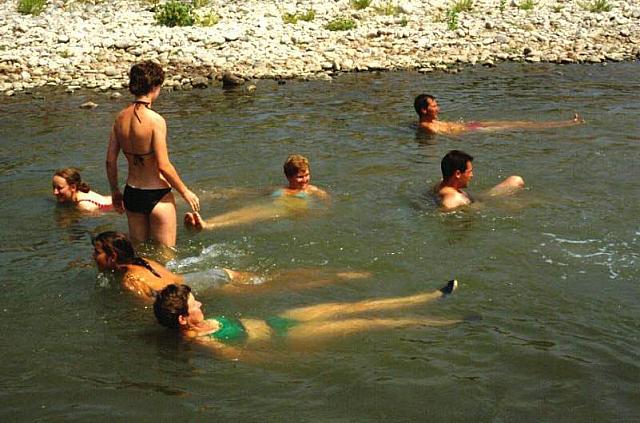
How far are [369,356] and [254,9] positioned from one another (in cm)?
1836

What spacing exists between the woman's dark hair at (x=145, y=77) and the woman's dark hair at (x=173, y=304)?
2101mm

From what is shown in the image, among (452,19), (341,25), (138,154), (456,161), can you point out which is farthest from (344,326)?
(452,19)

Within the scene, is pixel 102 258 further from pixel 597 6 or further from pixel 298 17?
pixel 597 6

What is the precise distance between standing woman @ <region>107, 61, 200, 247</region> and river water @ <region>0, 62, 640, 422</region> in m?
0.58

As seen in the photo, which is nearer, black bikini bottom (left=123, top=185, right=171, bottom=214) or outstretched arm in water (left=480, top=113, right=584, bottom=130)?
black bikini bottom (left=123, top=185, right=171, bottom=214)

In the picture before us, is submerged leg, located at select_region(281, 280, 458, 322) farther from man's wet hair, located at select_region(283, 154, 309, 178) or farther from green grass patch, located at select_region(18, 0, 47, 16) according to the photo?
green grass patch, located at select_region(18, 0, 47, 16)

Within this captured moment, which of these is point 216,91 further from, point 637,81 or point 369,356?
point 369,356

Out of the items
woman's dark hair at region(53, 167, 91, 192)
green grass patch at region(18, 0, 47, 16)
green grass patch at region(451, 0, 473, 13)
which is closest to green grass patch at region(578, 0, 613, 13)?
green grass patch at region(451, 0, 473, 13)

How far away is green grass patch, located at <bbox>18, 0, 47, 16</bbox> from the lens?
934 inches

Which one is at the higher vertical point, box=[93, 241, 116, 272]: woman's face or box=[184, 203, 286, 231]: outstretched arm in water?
box=[93, 241, 116, 272]: woman's face

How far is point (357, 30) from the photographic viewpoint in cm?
2188

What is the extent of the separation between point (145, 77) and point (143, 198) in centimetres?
128

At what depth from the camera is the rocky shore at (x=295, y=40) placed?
19.7 metres

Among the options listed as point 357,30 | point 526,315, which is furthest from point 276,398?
point 357,30
